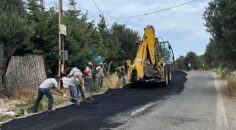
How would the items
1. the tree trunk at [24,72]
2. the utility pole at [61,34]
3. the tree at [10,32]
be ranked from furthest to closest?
the utility pole at [61,34] → the tree trunk at [24,72] → the tree at [10,32]

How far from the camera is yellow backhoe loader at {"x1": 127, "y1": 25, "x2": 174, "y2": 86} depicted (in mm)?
28969

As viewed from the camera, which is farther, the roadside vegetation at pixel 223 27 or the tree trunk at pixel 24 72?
the roadside vegetation at pixel 223 27

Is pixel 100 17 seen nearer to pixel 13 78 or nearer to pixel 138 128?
pixel 13 78

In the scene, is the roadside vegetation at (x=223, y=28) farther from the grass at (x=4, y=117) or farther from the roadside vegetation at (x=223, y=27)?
the grass at (x=4, y=117)

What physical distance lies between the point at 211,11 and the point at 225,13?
1.61 metres

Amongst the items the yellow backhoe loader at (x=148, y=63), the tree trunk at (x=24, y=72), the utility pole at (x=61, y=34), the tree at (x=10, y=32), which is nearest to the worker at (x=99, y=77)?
the yellow backhoe loader at (x=148, y=63)

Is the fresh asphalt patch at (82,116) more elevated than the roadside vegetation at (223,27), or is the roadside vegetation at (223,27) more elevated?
the roadside vegetation at (223,27)

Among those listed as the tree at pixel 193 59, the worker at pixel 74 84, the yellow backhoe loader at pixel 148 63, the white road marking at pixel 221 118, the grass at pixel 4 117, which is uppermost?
the tree at pixel 193 59

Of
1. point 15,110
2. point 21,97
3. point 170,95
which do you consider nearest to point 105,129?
point 15,110

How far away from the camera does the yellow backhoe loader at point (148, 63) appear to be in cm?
2897

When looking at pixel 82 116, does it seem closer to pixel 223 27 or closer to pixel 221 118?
pixel 221 118

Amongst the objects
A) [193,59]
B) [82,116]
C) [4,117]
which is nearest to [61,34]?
[4,117]

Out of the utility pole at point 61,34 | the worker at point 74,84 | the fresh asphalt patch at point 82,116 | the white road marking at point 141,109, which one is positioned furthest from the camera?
the utility pole at point 61,34

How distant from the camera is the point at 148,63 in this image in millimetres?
29266
